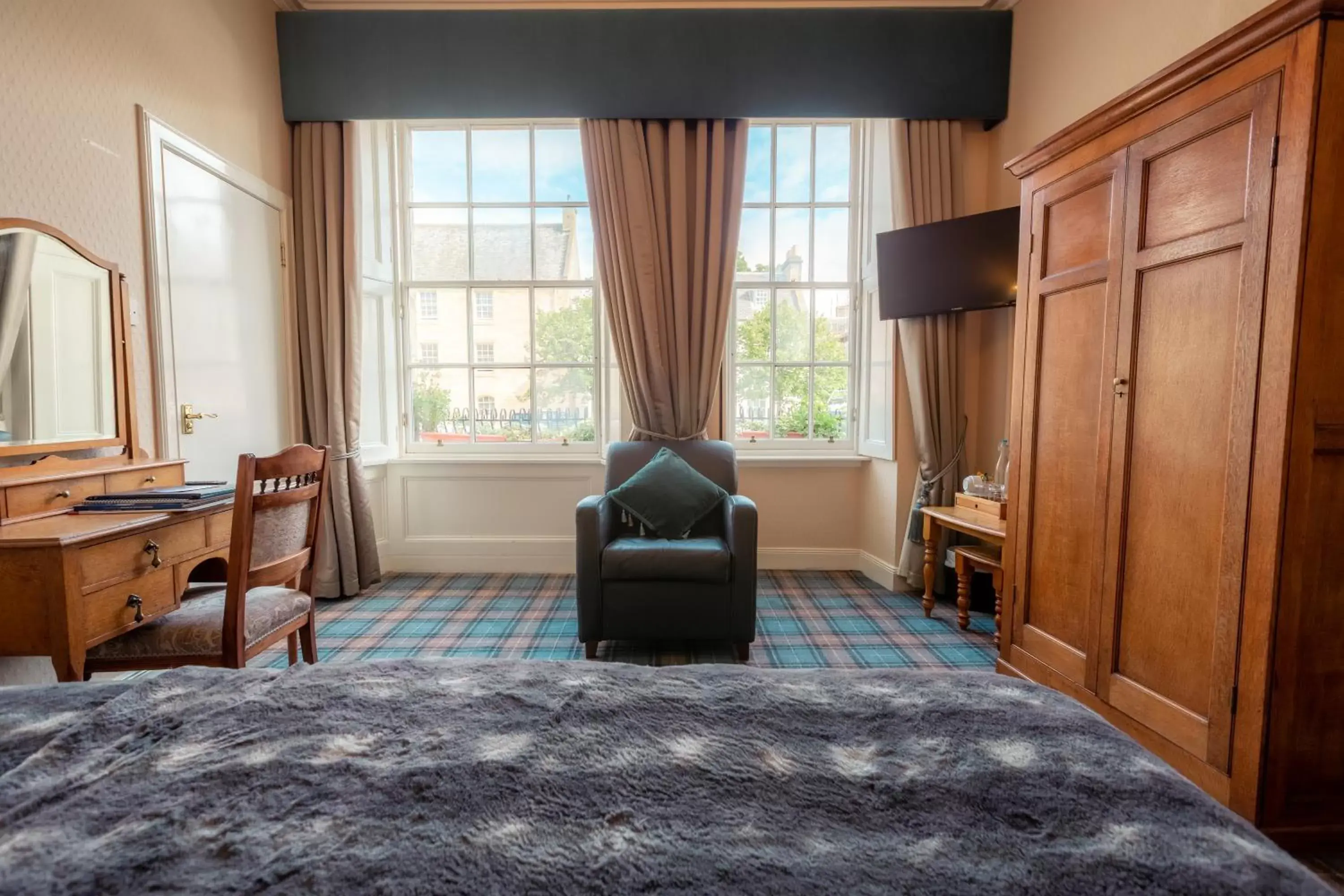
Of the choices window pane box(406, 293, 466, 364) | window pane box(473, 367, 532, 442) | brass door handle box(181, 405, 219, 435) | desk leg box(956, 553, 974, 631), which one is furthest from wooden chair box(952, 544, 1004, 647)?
brass door handle box(181, 405, 219, 435)

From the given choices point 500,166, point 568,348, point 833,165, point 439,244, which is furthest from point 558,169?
point 833,165

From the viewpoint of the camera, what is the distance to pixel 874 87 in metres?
3.33

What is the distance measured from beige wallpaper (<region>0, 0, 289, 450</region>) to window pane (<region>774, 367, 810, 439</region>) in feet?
10.3

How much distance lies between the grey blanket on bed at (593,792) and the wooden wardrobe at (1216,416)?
95 centimetres

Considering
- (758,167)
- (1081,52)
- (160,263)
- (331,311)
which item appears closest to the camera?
(160,263)

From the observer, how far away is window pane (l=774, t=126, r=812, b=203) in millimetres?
3861

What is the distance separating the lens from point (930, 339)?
3.35 m

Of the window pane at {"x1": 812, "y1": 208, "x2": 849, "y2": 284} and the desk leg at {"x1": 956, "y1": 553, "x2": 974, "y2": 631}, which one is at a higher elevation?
the window pane at {"x1": 812, "y1": 208, "x2": 849, "y2": 284}

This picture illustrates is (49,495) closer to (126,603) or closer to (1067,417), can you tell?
(126,603)

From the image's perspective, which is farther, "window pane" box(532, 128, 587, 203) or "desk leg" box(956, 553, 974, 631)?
"window pane" box(532, 128, 587, 203)

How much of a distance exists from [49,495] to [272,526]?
0.63 metres

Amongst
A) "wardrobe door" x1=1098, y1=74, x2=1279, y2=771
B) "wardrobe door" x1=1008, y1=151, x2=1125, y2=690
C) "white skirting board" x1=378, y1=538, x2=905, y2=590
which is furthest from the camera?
"white skirting board" x1=378, y1=538, x2=905, y2=590

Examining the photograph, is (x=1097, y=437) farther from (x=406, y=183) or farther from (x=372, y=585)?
(x=406, y=183)

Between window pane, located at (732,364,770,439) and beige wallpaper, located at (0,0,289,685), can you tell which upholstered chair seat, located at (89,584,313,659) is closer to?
A: beige wallpaper, located at (0,0,289,685)
